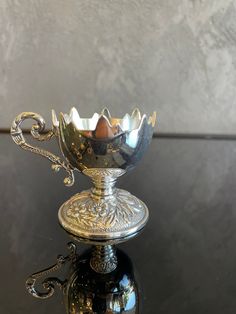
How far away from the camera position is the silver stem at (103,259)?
0.48 m

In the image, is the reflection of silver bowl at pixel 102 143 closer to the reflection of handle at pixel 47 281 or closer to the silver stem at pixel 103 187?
the silver stem at pixel 103 187

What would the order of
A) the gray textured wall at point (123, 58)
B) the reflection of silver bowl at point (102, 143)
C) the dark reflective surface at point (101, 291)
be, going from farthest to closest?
the gray textured wall at point (123, 58) < the reflection of silver bowl at point (102, 143) < the dark reflective surface at point (101, 291)

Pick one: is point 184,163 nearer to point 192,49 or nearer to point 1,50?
point 192,49

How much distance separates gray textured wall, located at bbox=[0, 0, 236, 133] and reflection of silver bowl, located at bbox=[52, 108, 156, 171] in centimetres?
60

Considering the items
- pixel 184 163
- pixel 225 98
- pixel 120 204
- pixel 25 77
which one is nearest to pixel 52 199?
pixel 120 204

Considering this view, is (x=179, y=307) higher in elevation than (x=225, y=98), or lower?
lower

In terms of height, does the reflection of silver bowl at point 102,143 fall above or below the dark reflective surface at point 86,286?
above

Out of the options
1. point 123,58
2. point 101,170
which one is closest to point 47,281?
point 101,170

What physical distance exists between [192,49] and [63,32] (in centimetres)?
42

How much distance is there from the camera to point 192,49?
1120mm

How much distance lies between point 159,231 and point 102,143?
0.18m

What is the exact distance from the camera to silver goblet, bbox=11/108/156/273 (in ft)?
1.76

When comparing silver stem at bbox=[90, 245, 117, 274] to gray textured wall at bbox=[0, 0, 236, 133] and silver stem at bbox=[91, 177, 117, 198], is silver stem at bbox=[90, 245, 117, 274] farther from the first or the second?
gray textured wall at bbox=[0, 0, 236, 133]

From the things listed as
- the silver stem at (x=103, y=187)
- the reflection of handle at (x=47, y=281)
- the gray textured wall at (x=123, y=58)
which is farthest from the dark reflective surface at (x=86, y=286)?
the gray textured wall at (x=123, y=58)
